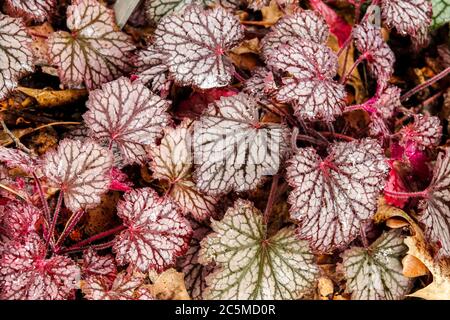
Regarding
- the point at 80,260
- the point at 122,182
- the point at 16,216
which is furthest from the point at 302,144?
the point at 16,216

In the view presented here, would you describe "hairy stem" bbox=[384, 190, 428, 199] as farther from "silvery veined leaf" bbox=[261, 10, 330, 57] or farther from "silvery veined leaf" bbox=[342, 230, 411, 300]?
"silvery veined leaf" bbox=[261, 10, 330, 57]

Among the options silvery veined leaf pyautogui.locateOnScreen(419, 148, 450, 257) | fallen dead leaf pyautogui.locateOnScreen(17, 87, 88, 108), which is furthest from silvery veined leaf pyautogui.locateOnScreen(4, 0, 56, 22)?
silvery veined leaf pyautogui.locateOnScreen(419, 148, 450, 257)

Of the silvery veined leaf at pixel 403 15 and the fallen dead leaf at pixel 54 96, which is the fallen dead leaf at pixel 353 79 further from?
the fallen dead leaf at pixel 54 96

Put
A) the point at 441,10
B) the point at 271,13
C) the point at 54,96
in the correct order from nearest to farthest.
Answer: the point at 54,96, the point at 441,10, the point at 271,13

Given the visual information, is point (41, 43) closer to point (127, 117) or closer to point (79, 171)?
point (127, 117)

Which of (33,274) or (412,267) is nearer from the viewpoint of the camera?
(33,274)

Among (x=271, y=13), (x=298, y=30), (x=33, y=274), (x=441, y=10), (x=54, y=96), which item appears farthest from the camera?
(x=271, y=13)

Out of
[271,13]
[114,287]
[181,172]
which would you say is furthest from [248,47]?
[114,287]
